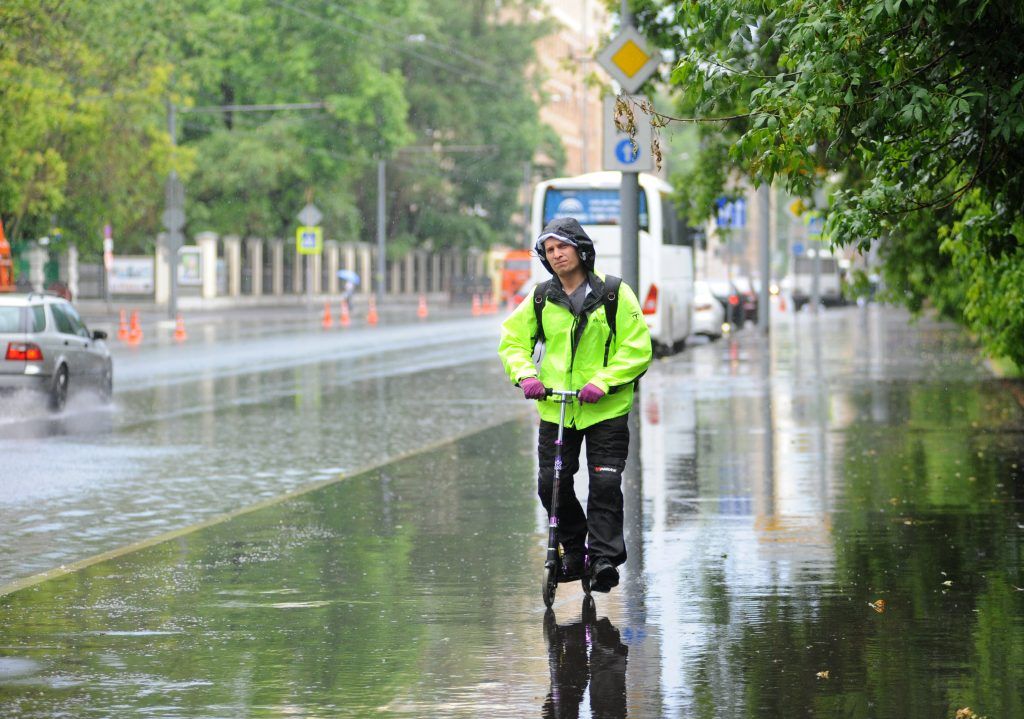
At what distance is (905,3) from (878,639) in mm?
2889

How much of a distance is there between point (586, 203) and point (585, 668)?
3052 cm

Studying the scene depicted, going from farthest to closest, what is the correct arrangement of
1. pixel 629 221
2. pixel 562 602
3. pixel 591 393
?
pixel 629 221 → pixel 562 602 → pixel 591 393

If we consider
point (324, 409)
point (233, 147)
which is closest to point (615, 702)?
point (324, 409)

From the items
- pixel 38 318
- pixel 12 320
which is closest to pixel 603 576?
pixel 12 320

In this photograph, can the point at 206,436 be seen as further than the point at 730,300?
No

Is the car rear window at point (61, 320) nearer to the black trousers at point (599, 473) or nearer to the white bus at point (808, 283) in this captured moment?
the black trousers at point (599, 473)

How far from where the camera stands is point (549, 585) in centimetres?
852

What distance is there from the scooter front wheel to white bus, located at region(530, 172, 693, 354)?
27.0m

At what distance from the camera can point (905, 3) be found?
28.7 ft

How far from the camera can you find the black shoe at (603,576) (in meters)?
8.67

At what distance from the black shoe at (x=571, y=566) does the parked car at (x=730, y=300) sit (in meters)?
46.5

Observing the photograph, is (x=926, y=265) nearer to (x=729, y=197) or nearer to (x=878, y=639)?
(x=729, y=197)

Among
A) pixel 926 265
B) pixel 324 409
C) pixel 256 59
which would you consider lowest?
pixel 324 409

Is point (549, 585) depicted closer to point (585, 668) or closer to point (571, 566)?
point (571, 566)
